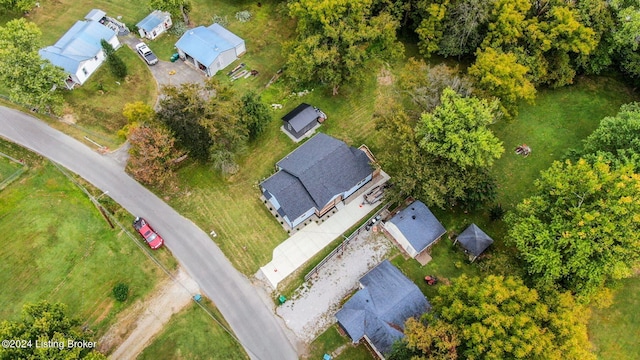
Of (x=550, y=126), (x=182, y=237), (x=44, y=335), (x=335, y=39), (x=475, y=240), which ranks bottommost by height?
(x=182, y=237)

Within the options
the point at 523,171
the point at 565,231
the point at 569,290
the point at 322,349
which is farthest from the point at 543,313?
the point at 523,171

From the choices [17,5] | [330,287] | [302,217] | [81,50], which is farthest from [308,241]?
[17,5]

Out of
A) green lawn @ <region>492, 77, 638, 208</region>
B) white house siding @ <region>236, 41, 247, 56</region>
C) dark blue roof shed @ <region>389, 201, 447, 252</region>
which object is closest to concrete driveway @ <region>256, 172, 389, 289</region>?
dark blue roof shed @ <region>389, 201, 447, 252</region>

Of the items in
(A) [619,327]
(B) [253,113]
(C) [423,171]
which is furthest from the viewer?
(B) [253,113]

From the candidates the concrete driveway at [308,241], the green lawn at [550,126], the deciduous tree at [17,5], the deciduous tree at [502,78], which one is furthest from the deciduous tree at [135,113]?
the green lawn at [550,126]

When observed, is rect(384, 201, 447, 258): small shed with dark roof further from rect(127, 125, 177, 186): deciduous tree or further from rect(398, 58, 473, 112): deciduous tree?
rect(127, 125, 177, 186): deciduous tree

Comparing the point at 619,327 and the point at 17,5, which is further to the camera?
the point at 17,5

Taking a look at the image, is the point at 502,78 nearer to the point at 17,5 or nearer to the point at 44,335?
the point at 44,335
